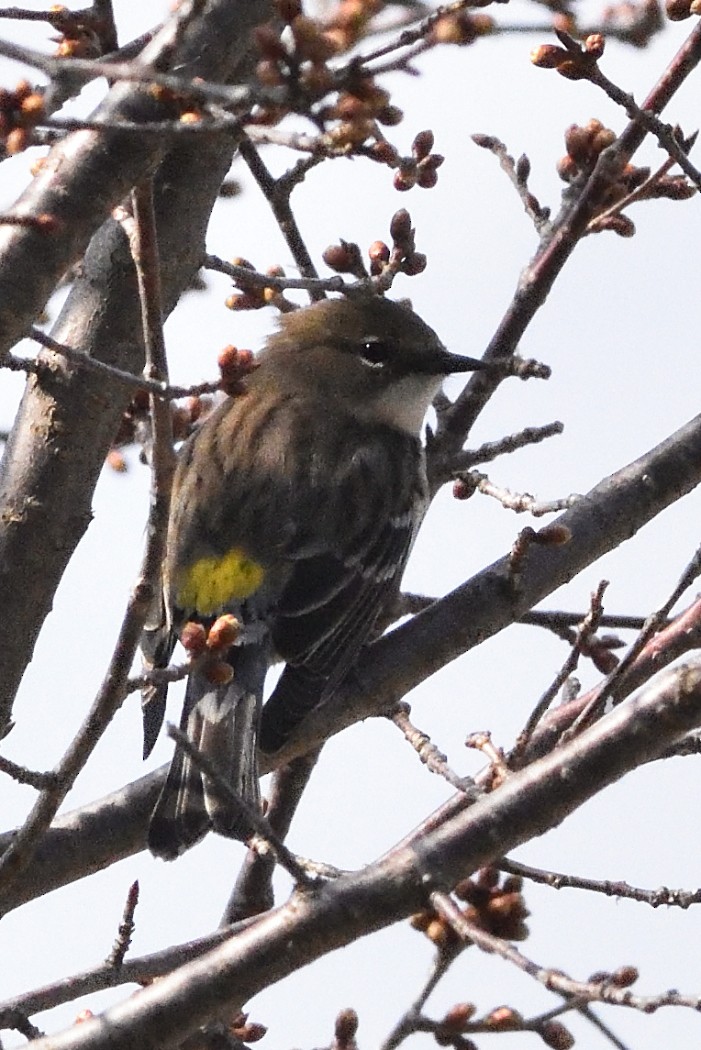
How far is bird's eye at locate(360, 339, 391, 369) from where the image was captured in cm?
820

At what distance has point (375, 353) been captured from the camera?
823 cm

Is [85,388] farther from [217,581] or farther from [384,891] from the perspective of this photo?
[384,891]

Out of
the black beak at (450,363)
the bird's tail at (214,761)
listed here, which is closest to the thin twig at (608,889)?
the bird's tail at (214,761)

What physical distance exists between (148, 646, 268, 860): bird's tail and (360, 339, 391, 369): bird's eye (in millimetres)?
2181

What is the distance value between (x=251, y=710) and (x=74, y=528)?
97 cm

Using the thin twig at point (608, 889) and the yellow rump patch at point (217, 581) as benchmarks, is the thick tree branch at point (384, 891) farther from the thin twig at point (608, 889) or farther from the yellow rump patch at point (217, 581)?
the yellow rump patch at point (217, 581)

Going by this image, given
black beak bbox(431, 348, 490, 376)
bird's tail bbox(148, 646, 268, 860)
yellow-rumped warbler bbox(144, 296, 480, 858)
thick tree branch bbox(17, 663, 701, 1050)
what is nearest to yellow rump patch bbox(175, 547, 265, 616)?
yellow-rumped warbler bbox(144, 296, 480, 858)

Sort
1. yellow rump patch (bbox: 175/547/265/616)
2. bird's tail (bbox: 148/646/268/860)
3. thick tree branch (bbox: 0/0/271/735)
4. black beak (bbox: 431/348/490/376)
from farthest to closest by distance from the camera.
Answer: black beak (bbox: 431/348/490/376), yellow rump patch (bbox: 175/547/265/616), thick tree branch (bbox: 0/0/271/735), bird's tail (bbox: 148/646/268/860)

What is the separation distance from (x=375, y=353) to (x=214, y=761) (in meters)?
3.02

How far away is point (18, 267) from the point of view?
14.2ft

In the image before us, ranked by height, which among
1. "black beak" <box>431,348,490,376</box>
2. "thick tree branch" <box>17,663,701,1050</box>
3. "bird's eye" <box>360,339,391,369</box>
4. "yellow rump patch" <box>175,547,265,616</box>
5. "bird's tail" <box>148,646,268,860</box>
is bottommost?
"thick tree branch" <box>17,663,701,1050</box>

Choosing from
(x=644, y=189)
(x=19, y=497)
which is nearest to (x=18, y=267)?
(x=19, y=497)

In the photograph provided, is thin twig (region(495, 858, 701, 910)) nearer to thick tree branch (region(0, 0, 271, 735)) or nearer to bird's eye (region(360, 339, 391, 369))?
thick tree branch (region(0, 0, 271, 735))

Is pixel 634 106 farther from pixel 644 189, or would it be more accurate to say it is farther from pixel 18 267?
pixel 18 267
